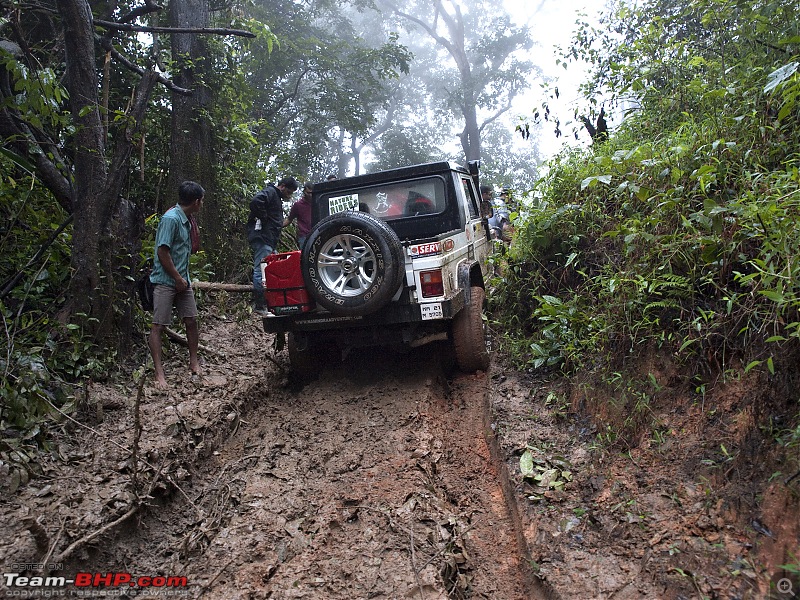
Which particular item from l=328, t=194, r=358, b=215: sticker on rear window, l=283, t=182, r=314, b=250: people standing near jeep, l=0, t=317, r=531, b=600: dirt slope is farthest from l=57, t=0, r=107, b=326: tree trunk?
l=283, t=182, r=314, b=250: people standing near jeep

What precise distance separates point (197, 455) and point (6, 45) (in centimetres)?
387

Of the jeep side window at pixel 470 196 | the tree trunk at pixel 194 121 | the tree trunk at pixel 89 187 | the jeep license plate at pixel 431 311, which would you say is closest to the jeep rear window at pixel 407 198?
Answer: the jeep side window at pixel 470 196

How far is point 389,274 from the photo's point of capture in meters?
4.15

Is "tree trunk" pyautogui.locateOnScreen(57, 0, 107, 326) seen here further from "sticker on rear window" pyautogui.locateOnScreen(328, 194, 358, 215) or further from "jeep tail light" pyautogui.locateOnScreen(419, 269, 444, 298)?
"jeep tail light" pyautogui.locateOnScreen(419, 269, 444, 298)

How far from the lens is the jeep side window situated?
602cm

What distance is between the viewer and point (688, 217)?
3.45m

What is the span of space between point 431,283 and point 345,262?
2.29 feet

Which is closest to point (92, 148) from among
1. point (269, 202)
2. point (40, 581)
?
point (269, 202)

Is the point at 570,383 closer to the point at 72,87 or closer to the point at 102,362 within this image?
the point at 102,362

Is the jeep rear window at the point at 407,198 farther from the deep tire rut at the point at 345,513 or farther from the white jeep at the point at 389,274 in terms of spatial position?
the deep tire rut at the point at 345,513

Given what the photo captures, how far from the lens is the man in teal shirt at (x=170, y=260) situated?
4336 millimetres

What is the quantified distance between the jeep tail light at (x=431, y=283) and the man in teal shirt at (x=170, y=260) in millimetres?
1916

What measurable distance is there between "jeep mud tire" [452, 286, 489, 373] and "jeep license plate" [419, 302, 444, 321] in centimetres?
52

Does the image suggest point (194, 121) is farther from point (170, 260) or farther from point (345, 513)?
point (345, 513)
